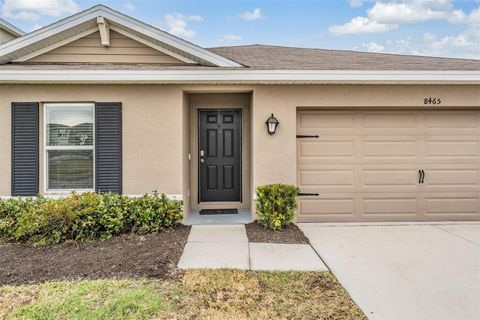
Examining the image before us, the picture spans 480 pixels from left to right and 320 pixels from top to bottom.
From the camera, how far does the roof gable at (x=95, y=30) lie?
553 cm

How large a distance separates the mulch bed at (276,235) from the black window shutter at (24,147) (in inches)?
155

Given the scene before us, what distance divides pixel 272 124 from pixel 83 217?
3.48 m

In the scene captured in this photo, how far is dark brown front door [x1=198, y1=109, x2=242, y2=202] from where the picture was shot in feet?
21.9

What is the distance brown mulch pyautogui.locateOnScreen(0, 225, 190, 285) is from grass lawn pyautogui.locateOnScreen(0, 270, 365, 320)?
0.23 metres

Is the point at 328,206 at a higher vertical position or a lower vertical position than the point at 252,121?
lower

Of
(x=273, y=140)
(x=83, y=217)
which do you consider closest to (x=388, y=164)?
(x=273, y=140)

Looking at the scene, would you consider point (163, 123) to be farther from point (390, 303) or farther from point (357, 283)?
point (390, 303)

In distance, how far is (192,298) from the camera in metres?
3.03

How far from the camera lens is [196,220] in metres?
5.95

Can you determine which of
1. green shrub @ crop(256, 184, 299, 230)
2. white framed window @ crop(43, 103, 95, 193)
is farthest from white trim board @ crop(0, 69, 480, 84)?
green shrub @ crop(256, 184, 299, 230)

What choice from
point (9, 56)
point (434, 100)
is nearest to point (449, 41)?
point (434, 100)

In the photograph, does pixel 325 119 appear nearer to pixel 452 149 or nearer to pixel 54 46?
pixel 452 149

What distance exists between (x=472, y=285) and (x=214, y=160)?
4726 millimetres

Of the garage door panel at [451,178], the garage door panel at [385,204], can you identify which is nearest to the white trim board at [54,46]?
the garage door panel at [385,204]
